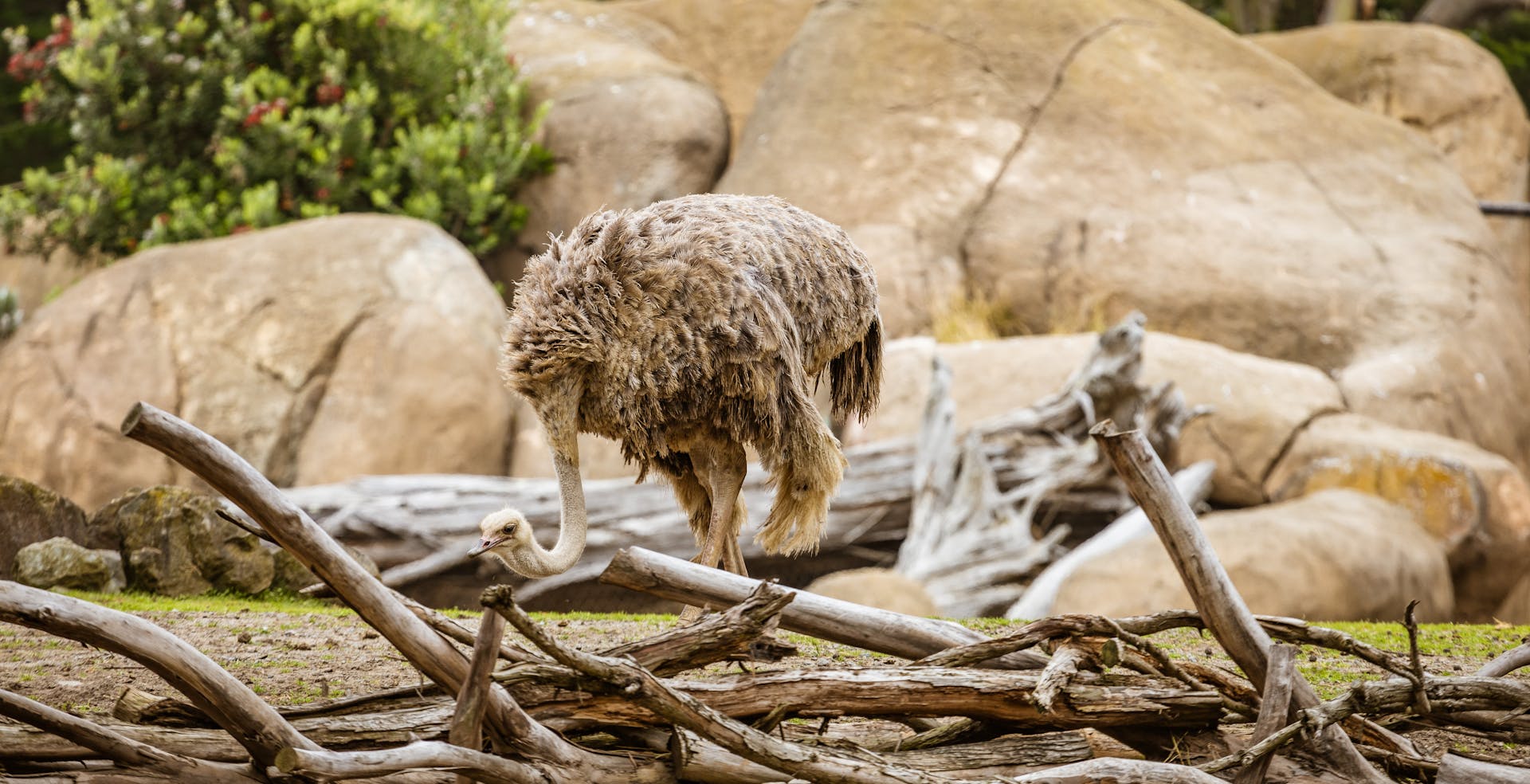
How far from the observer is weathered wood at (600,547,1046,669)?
3.96 m

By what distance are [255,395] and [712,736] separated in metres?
8.93

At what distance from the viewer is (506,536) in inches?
195

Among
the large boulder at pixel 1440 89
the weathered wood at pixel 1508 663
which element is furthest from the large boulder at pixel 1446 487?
the large boulder at pixel 1440 89

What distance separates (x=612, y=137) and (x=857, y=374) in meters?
9.68

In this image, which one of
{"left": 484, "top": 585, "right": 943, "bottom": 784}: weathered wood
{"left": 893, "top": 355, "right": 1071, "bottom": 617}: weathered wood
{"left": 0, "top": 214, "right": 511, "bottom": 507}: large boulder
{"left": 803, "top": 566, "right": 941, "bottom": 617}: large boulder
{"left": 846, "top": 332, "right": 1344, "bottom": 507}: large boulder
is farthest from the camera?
{"left": 846, "top": 332, "right": 1344, "bottom": 507}: large boulder

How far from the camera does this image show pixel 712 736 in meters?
3.82

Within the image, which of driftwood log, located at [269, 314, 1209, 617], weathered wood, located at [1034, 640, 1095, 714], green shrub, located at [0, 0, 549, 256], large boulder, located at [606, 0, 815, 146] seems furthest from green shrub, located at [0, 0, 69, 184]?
weathered wood, located at [1034, 640, 1095, 714]

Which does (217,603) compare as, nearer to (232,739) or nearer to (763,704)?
(232,739)

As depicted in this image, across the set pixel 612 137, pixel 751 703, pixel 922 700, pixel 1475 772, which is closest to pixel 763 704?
pixel 751 703

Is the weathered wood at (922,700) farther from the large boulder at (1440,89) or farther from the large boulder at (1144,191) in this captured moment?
the large boulder at (1440,89)

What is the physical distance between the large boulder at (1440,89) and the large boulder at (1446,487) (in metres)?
7.42

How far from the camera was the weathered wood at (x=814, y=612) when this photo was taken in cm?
396

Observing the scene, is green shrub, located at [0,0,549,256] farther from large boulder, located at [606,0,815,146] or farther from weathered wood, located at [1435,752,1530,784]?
weathered wood, located at [1435,752,1530,784]

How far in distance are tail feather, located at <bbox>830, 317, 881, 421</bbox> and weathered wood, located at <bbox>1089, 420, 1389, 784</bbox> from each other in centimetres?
253
